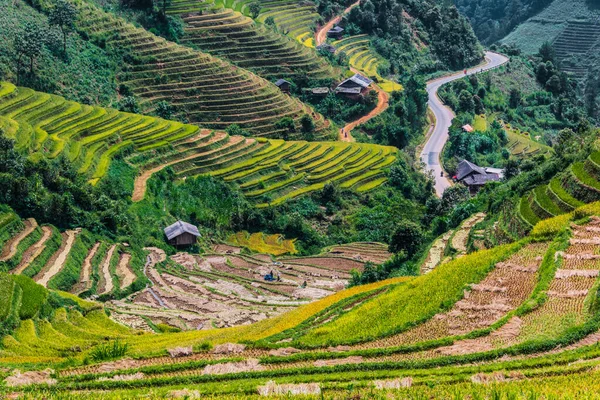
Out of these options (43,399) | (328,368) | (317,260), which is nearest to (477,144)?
(317,260)

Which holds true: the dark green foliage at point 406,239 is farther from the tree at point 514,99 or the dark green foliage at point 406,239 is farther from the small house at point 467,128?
the tree at point 514,99

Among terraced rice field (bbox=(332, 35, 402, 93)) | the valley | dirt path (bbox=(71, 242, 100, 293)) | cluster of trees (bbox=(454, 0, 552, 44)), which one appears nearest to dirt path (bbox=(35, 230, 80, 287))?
the valley

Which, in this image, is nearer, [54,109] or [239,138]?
[54,109]

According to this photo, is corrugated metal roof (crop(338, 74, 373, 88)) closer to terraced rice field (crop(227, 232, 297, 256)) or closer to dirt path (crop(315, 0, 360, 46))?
dirt path (crop(315, 0, 360, 46))

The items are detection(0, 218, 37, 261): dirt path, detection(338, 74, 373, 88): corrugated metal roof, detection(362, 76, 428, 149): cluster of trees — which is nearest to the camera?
detection(0, 218, 37, 261): dirt path

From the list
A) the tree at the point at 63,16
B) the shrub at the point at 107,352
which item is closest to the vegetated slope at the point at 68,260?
the shrub at the point at 107,352

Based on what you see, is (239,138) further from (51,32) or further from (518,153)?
(518,153)
